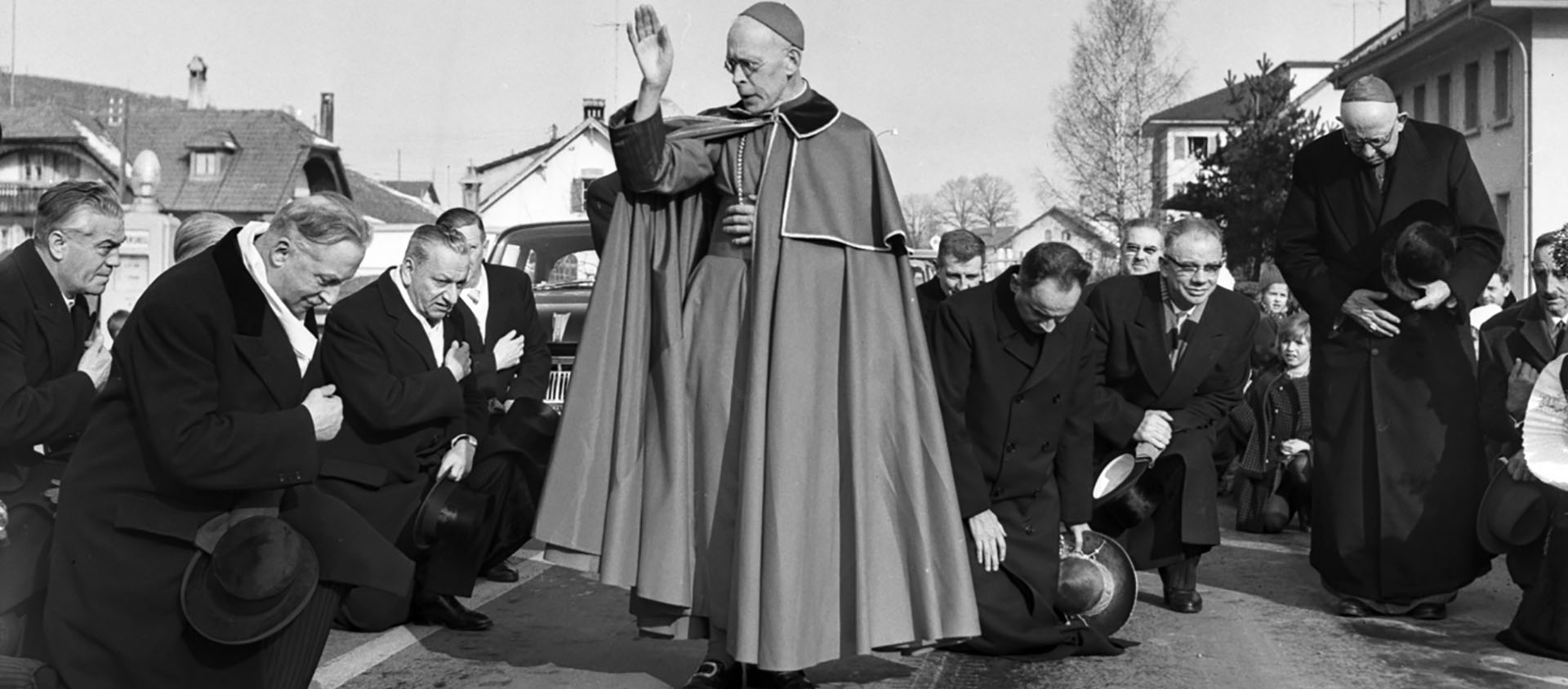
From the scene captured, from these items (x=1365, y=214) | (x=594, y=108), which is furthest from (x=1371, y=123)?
(x=594, y=108)

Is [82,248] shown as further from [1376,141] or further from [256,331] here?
[1376,141]

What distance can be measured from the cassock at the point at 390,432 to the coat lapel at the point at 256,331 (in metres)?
2.49

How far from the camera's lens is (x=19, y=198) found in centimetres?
7281

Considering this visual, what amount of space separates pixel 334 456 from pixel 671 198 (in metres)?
2.04

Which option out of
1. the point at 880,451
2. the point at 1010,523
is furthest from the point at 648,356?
the point at 1010,523

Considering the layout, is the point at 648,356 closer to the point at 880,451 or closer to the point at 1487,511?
the point at 880,451

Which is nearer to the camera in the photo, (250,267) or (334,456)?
(250,267)

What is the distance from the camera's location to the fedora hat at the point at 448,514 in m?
7.57

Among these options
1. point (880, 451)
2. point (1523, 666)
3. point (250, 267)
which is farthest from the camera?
point (1523, 666)

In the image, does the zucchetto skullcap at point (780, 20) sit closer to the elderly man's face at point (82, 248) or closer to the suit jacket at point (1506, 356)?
the elderly man's face at point (82, 248)

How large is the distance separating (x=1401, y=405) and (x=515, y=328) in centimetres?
422

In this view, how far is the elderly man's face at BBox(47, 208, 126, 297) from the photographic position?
6570 mm

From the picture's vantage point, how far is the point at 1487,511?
768cm

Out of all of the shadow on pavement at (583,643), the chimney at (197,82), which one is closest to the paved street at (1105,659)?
the shadow on pavement at (583,643)
